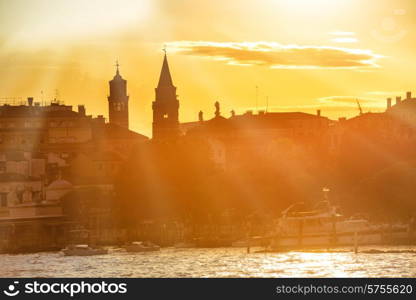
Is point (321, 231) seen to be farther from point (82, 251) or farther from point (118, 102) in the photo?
point (118, 102)

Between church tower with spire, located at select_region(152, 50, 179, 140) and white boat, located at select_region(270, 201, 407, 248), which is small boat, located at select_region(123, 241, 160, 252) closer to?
white boat, located at select_region(270, 201, 407, 248)

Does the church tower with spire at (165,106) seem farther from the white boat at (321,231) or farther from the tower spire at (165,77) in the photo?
the white boat at (321,231)

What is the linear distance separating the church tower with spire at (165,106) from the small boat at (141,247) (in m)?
40.6

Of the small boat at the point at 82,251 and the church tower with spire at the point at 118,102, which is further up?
the church tower with spire at the point at 118,102

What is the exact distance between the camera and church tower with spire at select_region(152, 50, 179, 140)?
127m

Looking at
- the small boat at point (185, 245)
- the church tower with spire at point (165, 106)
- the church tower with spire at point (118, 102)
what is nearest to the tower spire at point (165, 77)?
the church tower with spire at point (165, 106)

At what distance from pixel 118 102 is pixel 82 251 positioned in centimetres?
6066

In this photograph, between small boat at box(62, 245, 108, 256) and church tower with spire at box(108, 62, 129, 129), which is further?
church tower with spire at box(108, 62, 129, 129)

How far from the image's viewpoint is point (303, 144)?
412 feet

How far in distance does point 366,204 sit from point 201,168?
13.1 m

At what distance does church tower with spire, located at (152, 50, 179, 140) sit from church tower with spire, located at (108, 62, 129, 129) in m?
15.7

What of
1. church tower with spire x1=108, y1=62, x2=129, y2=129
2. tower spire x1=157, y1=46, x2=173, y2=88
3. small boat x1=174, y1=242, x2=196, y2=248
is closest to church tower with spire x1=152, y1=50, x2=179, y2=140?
tower spire x1=157, y1=46, x2=173, y2=88

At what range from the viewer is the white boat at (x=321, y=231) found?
83188mm

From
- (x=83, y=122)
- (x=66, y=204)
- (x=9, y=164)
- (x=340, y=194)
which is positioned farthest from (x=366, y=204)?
(x=83, y=122)
